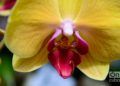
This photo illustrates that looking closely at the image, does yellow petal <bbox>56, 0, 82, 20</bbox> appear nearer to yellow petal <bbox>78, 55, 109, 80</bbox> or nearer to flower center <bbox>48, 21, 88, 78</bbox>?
flower center <bbox>48, 21, 88, 78</bbox>

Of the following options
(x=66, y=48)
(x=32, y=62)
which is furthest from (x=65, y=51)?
(x=32, y=62)

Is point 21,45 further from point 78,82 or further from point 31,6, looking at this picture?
point 78,82

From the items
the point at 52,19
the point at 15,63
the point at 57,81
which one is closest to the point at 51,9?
the point at 52,19

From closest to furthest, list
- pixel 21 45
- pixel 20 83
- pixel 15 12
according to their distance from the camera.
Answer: pixel 15 12 < pixel 21 45 < pixel 20 83

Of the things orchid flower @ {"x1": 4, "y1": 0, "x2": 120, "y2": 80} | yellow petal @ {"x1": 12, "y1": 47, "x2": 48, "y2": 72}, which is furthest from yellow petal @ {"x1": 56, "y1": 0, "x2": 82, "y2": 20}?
yellow petal @ {"x1": 12, "y1": 47, "x2": 48, "y2": 72}

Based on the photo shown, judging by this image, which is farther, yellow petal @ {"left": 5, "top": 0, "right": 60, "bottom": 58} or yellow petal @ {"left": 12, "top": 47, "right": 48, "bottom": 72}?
yellow petal @ {"left": 12, "top": 47, "right": 48, "bottom": 72}

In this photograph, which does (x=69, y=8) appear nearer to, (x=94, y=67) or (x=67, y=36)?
(x=67, y=36)

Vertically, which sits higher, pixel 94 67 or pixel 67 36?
pixel 67 36
